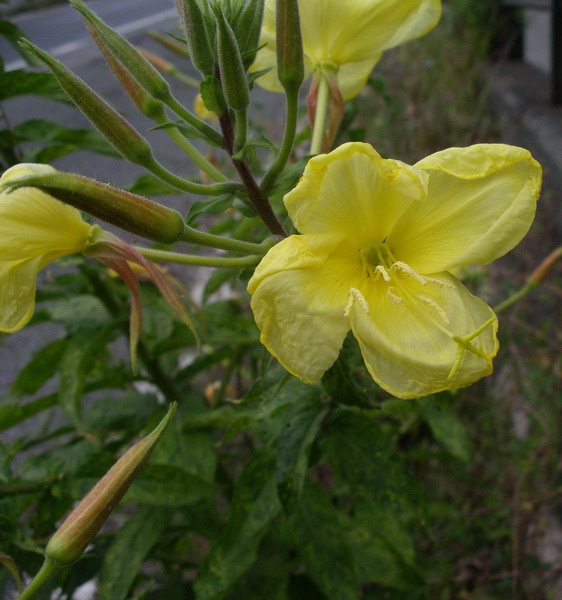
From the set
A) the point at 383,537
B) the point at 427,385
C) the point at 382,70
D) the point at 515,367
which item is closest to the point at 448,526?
the point at 515,367

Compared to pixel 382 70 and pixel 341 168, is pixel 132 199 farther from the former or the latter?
pixel 382 70

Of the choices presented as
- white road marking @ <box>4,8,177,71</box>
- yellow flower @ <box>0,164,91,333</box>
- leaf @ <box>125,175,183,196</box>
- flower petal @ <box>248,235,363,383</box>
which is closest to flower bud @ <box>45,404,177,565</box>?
flower petal @ <box>248,235,363,383</box>

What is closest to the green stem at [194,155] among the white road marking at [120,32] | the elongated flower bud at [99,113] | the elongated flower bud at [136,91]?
the elongated flower bud at [136,91]

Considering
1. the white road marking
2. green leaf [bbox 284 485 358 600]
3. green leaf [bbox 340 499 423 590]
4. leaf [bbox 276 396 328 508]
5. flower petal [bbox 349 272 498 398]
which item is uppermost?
flower petal [bbox 349 272 498 398]

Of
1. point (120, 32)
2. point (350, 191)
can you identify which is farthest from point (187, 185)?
point (120, 32)

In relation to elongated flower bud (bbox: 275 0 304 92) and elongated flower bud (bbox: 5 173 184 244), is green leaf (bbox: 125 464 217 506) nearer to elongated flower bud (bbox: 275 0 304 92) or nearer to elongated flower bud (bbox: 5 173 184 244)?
elongated flower bud (bbox: 5 173 184 244)

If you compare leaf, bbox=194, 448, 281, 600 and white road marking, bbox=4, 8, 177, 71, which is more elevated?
leaf, bbox=194, 448, 281, 600
